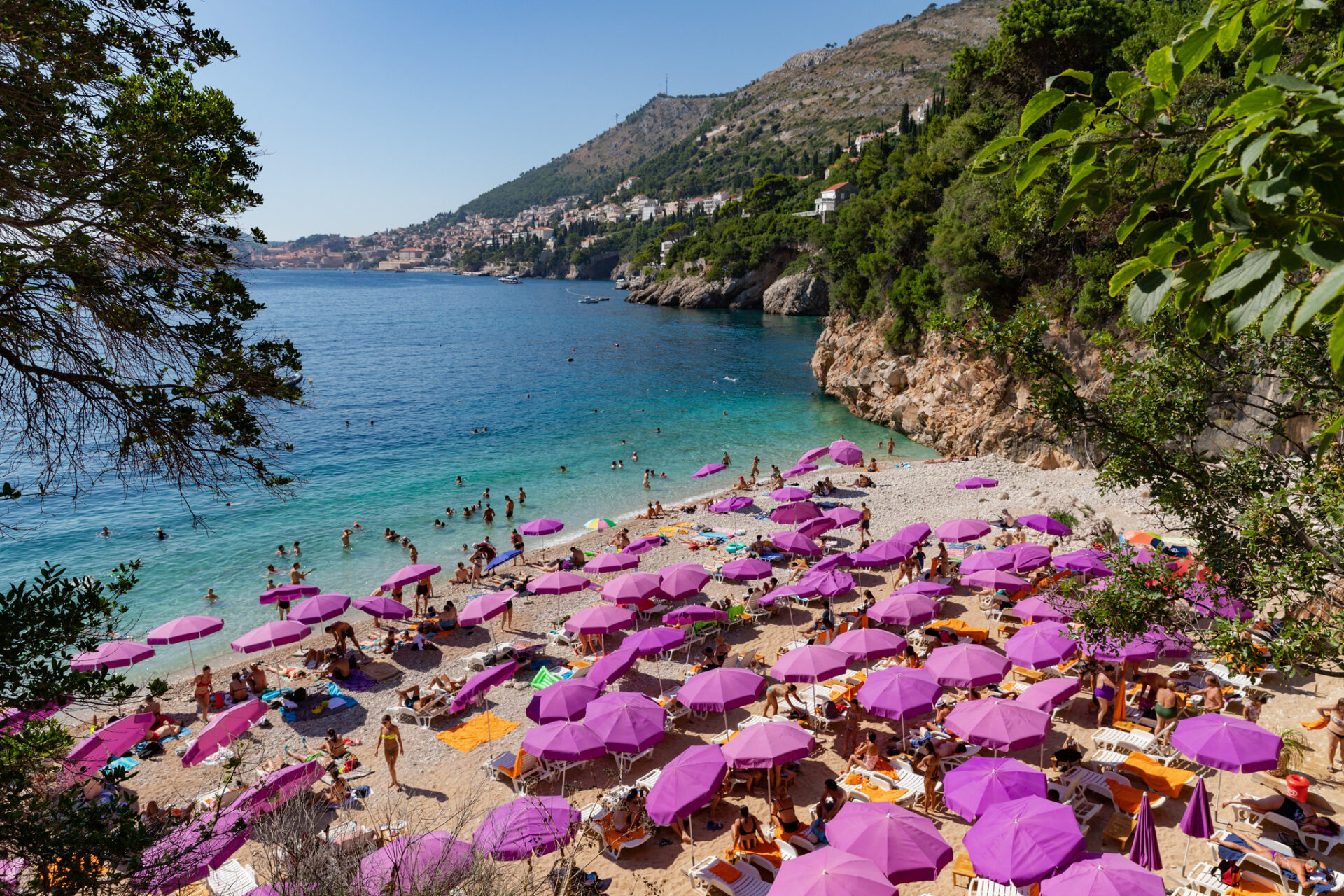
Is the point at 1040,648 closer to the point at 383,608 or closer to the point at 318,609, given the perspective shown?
the point at 383,608

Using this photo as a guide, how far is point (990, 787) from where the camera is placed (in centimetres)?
821

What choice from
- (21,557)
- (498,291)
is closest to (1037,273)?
(21,557)

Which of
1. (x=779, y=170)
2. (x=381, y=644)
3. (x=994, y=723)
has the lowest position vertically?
(x=381, y=644)

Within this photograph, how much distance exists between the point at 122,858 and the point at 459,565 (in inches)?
692

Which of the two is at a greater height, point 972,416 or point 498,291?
point 498,291

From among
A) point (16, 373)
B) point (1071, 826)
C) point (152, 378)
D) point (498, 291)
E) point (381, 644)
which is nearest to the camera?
point (16, 373)

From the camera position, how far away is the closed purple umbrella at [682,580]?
16078 mm

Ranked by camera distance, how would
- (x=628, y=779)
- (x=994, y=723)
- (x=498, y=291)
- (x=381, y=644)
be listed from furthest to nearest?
(x=498, y=291), (x=381, y=644), (x=628, y=779), (x=994, y=723)

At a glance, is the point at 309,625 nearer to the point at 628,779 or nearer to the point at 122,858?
the point at 628,779

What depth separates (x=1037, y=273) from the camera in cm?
2711

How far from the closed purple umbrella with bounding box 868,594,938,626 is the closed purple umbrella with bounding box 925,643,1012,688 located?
2009 millimetres

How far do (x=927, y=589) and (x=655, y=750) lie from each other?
7.00 meters

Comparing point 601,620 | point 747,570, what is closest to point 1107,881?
point 601,620

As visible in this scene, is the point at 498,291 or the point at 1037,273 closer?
the point at 1037,273
